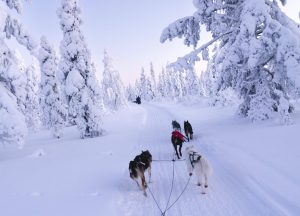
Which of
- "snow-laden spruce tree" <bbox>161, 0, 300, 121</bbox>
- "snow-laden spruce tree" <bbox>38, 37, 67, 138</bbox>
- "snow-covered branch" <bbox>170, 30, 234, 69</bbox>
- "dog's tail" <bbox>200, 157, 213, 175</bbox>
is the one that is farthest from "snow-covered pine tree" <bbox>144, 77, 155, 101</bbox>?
"dog's tail" <bbox>200, 157, 213, 175</bbox>

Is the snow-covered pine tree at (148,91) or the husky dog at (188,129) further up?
the snow-covered pine tree at (148,91)

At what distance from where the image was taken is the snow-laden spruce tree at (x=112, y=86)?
68250 millimetres

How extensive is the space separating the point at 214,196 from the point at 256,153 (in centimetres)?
390

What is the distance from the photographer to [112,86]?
2793 inches

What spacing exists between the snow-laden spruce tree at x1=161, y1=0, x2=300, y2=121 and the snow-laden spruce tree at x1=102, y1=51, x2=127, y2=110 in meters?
48.7

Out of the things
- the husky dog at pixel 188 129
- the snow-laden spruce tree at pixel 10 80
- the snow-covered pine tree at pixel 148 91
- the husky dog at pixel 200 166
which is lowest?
the husky dog at pixel 200 166

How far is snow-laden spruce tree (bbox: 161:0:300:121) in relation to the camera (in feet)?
47.2

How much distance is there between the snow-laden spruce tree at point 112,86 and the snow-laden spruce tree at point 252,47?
4873 cm

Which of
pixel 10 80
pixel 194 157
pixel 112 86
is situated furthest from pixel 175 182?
pixel 112 86

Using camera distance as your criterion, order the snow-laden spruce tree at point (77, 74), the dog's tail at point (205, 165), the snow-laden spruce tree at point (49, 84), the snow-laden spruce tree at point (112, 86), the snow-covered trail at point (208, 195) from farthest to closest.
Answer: the snow-laden spruce tree at point (112, 86)
the snow-laden spruce tree at point (49, 84)
the snow-laden spruce tree at point (77, 74)
the dog's tail at point (205, 165)
the snow-covered trail at point (208, 195)

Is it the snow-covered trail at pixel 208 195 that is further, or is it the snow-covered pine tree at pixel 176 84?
the snow-covered pine tree at pixel 176 84

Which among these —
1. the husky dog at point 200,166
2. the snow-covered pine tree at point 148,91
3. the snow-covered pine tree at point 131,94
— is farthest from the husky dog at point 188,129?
the snow-covered pine tree at point 131,94

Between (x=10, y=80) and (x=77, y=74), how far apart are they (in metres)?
9.00

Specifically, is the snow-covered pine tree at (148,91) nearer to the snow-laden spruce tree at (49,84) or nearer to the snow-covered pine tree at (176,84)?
the snow-covered pine tree at (176,84)
